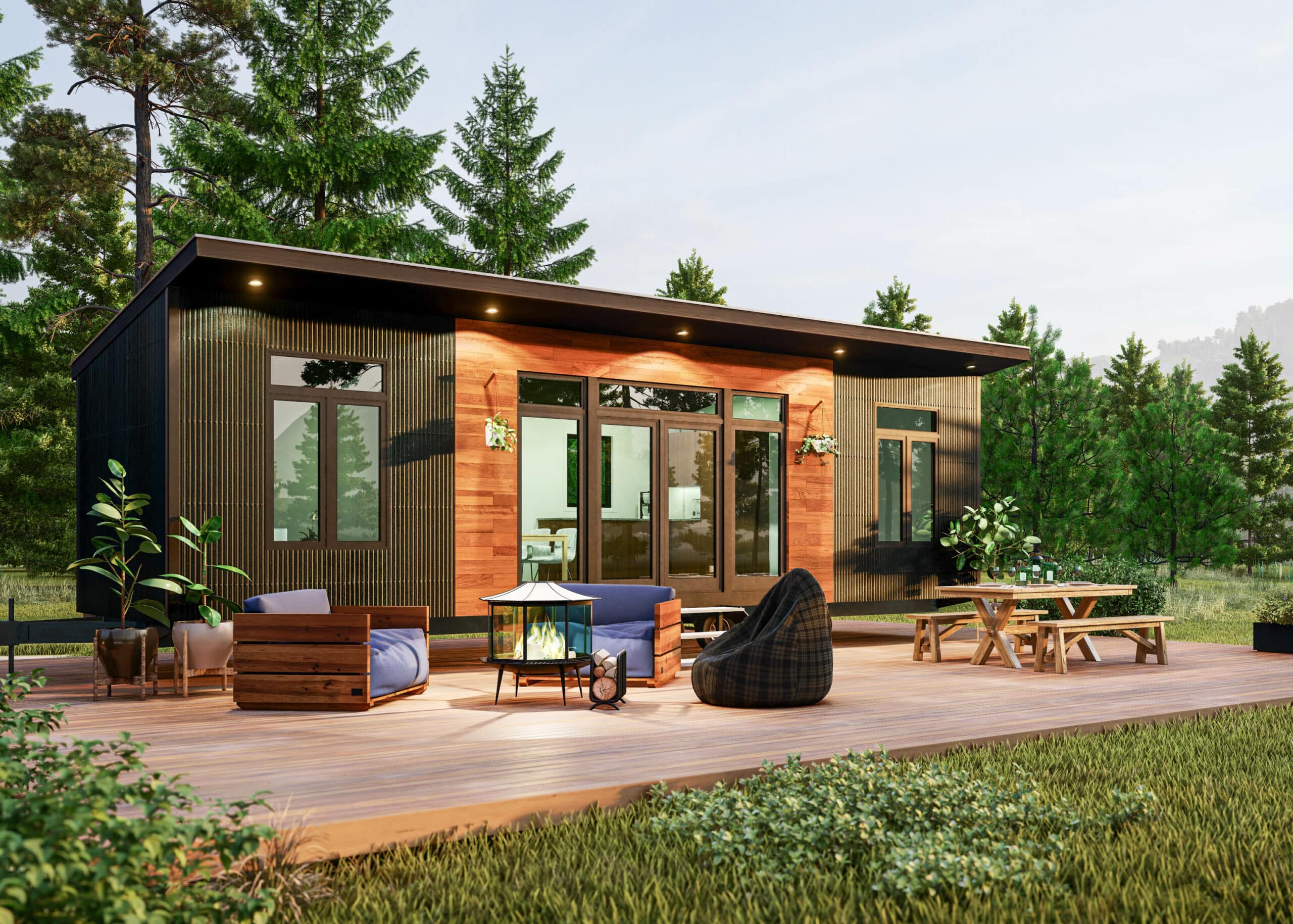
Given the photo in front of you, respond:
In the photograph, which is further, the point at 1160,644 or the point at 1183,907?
the point at 1160,644

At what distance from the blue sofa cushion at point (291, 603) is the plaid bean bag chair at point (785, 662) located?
9.42ft

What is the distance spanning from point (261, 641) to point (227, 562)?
1.93 m

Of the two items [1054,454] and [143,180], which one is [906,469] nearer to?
[1054,454]

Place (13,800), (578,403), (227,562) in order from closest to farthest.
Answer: (13,800)
(227,562)
(578,403)

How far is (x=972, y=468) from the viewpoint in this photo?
40.5 ft

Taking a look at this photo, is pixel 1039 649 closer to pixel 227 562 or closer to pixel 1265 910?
pixel 1265 910

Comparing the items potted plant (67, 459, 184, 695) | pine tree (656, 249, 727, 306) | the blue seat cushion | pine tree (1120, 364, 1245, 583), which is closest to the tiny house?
potted plant (67, 459, 184, 695)

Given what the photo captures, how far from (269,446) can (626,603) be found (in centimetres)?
317

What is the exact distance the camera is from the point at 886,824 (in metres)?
3.70

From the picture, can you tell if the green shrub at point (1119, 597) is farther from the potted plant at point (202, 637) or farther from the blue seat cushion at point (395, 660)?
the potted plant at point (202, 637)

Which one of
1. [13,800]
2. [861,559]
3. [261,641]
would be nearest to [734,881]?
[13,800]

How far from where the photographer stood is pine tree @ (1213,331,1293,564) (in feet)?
95.0

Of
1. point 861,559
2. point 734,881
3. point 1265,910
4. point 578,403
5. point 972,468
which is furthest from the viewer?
point 972,468

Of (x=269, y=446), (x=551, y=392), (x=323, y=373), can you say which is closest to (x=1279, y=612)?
(x=551, y=392)
